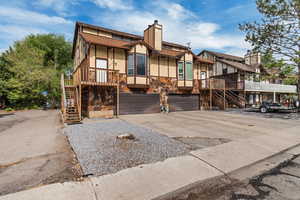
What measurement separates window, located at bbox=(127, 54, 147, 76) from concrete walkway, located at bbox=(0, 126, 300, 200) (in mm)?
9651

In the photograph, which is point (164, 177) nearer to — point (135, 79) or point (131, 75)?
point (135, 79)

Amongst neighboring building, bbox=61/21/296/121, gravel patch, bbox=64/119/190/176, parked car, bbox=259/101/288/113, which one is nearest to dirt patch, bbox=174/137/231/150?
gravel patch, bbox=64/119/190/176

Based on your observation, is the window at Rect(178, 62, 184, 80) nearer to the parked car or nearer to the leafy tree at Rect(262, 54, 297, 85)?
the leafy tree at Rect(262, 54, 297, 85)

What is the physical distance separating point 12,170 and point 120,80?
31.4 feet

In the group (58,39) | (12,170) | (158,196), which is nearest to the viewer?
(158,196)

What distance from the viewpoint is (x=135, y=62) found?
12766mm

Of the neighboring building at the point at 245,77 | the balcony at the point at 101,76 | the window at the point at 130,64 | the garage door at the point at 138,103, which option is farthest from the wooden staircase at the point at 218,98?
the balcony at the point at 101,76

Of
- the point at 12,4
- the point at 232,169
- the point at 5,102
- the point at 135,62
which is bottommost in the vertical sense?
the point at 232,169

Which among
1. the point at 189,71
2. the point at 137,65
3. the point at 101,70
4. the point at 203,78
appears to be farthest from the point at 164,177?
the point at 203,78

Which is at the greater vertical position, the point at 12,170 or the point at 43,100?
the point at 43,100

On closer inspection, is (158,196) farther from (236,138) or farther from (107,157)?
(236,138)

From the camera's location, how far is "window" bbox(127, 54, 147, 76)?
1277cm

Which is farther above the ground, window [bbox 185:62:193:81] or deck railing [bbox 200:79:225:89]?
window [bbox 185:62:193:81]

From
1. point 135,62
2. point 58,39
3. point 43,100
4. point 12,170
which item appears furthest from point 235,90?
point 58,39
